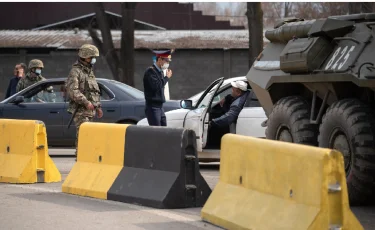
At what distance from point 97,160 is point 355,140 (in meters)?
3.12

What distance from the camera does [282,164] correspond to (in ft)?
26.9

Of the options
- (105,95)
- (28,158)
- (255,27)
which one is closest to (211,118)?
(28,158)

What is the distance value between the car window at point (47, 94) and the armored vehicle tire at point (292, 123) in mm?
7491

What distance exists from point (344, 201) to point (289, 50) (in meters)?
4.45

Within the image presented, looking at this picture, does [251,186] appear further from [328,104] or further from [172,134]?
[328,104]

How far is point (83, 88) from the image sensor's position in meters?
14.7

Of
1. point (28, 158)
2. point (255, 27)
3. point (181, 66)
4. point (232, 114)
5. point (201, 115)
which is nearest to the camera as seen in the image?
point (28, 158)

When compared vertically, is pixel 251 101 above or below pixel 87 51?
below

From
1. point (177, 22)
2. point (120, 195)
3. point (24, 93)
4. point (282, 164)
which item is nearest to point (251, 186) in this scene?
point (282, 164)

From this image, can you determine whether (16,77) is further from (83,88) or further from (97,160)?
(97,160)

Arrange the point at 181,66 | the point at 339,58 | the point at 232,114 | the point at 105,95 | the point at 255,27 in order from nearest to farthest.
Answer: the point at 339,58, the point at 232,114, the point at 105,95, the point at 255,27, the point at 181,66

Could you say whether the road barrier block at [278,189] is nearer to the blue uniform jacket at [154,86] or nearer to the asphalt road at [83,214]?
the asphalt road at [83,214]

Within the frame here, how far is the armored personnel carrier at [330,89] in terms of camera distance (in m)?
10.3

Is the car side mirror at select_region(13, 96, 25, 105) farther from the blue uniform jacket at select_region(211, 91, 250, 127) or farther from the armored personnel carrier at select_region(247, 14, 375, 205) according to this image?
the armored personnel carrier at select_region(247, 14, 375, 205)
